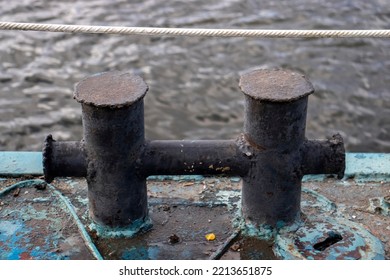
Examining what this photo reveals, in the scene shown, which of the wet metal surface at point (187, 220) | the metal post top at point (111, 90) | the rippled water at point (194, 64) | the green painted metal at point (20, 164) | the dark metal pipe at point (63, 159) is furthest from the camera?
the rippled water at point (194, 64)

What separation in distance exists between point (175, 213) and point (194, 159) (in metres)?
0.46

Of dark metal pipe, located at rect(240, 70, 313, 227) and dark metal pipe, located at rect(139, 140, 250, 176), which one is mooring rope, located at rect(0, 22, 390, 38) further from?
dark metal pipe, located at rect(139, 140, 250, 176)

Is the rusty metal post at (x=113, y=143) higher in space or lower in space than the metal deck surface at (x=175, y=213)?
higher

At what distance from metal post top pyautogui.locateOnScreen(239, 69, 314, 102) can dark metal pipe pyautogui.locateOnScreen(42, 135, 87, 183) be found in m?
0.79

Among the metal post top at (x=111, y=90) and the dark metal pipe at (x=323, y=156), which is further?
the dark metal pipe at (x=323, y=156)

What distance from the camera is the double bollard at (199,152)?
9.36 ft

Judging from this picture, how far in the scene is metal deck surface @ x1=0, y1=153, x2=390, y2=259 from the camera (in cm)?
309

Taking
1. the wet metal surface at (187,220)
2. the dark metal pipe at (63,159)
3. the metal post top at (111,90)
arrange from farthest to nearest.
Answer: the wet metal surface at (187,220)
the dark metal pipe at (63,159)
the metal post top at (111,90)

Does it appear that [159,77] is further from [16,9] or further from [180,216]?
[180,216]

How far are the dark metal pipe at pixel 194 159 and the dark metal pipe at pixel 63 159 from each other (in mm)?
273

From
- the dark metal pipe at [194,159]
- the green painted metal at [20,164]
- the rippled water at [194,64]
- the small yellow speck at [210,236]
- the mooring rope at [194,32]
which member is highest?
the mooring rope at [194,32]

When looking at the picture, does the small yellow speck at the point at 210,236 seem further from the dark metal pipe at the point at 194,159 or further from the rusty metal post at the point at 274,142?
the dark metal pipe at the point at 194,159

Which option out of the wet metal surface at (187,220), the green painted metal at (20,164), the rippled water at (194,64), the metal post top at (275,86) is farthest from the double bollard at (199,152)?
the rippled water at (194,64)

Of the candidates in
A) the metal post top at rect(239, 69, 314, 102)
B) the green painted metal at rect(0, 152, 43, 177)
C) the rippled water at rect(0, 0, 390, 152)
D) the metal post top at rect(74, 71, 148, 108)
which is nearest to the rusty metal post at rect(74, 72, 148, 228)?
the metal post top at rect(74, 71, 148, 108)
